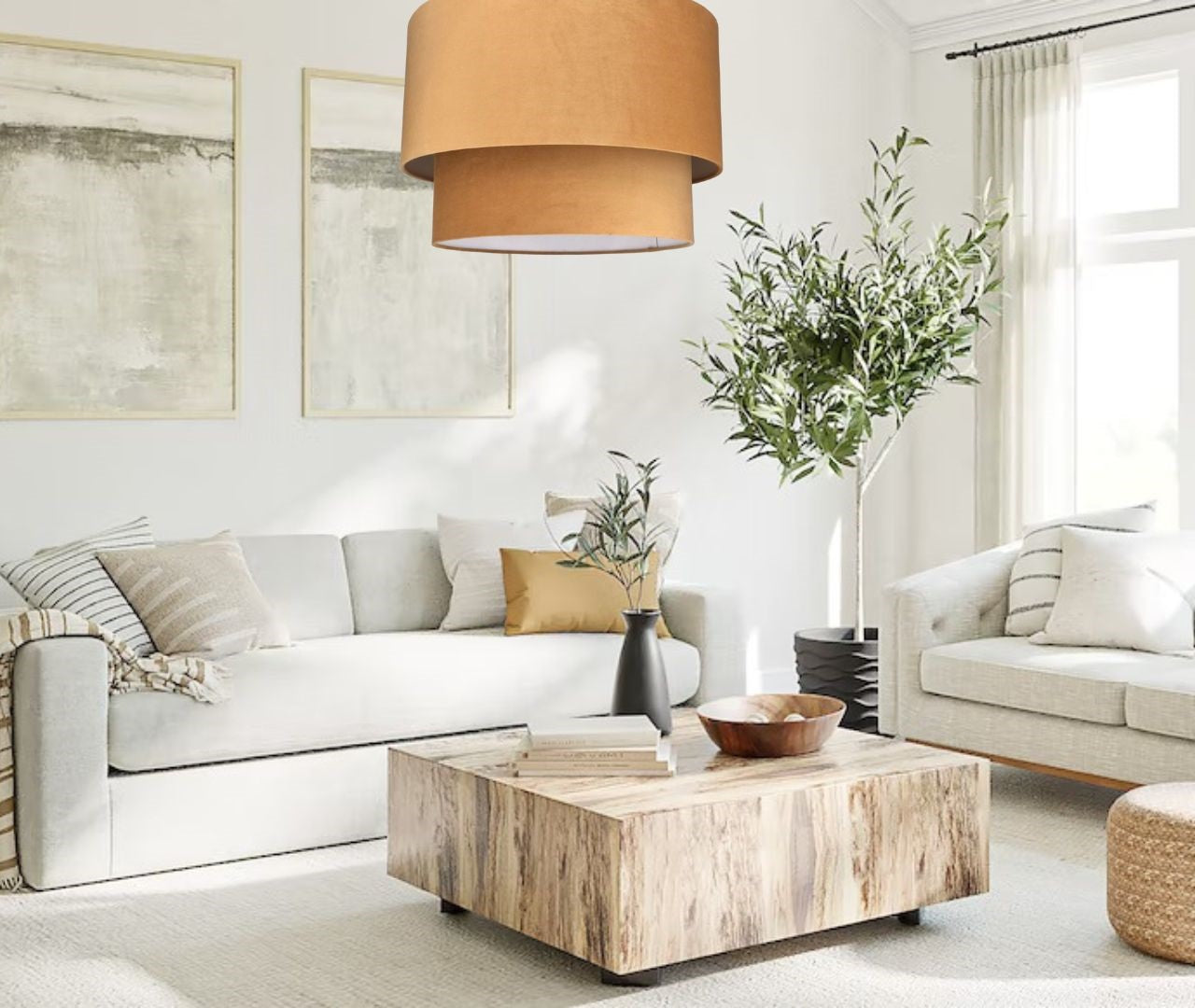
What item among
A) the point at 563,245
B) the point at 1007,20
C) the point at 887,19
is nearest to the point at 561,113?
the point at 563,245

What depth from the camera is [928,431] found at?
7.04m

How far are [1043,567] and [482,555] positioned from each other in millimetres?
1769

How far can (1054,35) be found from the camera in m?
6.37

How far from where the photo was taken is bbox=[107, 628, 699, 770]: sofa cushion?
13.9 ft

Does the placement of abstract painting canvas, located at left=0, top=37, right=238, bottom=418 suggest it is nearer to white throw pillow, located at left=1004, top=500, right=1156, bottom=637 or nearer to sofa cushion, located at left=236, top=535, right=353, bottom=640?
sofa cushion, located at left=236, top=535, right=353, bottom=640

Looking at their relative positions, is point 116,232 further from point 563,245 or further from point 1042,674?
point 1042,674

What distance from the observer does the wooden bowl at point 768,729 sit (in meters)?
3.77

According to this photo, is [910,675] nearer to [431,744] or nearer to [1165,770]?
[1165,770]

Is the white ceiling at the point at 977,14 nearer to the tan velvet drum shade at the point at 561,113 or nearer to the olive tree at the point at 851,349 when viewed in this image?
the olive tree at the point at 851,349

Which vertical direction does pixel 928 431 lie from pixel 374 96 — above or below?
below

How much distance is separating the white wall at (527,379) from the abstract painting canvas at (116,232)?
0.25ft

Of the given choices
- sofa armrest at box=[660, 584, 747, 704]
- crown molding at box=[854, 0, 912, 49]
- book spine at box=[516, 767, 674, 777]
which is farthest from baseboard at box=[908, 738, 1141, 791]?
crown molding at box=[854, 0, 912, 49]

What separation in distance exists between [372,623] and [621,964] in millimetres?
2251

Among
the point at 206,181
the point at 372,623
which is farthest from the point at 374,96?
the point at 372,623
